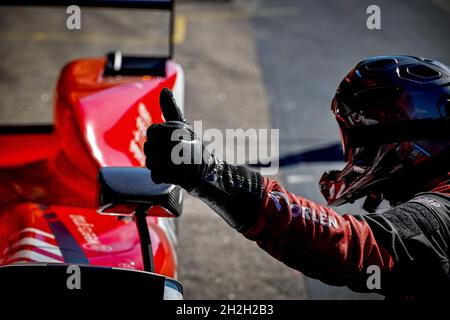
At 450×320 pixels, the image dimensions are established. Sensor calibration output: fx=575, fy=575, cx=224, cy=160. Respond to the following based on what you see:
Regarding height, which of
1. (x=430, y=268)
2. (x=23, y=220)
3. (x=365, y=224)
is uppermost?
(x=365, y=224)

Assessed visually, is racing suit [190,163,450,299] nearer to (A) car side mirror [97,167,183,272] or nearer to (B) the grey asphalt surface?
(A) car side mirror [97,167,183,272]

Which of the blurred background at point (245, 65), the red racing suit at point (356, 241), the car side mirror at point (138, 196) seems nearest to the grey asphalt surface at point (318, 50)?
the blurred background at point (245, 65)

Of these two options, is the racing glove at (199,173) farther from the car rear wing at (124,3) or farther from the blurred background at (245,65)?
the blurred background at (245,65)

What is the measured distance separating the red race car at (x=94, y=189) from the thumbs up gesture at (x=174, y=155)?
44 cm

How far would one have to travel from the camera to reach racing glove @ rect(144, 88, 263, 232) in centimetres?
148

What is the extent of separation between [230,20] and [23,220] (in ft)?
24.0

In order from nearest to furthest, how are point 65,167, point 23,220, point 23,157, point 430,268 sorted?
point 430,268 → point 23,220 → point 65,167 → point 23,157

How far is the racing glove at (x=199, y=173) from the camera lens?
1478 millimetres

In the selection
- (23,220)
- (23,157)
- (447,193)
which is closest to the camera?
(447,193)

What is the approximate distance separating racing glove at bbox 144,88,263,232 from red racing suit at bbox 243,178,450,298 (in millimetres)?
40

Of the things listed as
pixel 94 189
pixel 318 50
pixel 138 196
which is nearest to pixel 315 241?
pixel 138 196
